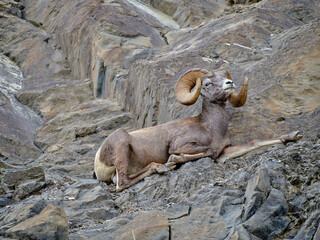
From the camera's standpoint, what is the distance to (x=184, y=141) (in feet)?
30.9

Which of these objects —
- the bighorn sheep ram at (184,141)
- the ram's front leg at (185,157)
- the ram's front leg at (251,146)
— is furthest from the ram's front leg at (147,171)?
the ram's front leg at (251,146)

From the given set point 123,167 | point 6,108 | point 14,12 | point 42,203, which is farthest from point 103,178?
point 14,12

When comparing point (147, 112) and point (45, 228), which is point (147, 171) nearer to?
point (45, 228)

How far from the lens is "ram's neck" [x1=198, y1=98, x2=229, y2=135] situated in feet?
32.1

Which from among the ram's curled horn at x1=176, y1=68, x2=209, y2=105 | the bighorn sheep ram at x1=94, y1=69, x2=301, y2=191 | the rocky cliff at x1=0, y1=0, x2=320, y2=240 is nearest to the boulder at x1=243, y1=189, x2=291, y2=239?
the rocky cliff at x1=0, y1=0, x2=320, y2=240

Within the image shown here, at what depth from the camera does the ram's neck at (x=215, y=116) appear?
9789 millimetres

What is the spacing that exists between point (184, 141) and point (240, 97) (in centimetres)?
133

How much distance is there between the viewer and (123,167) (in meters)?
9.34

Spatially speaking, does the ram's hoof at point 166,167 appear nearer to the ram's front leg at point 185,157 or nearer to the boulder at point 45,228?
the ram's front leg at point 185,157

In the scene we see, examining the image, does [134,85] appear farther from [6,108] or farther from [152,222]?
[152,222]

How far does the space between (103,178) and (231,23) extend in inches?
279

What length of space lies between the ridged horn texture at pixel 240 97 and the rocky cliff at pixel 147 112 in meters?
0.41

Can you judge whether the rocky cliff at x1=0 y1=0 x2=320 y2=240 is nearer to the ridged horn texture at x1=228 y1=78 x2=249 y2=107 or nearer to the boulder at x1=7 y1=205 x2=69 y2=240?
the boulder at x1=7 y1=205 x2=69 y2=240

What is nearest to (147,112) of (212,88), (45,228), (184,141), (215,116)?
(212,88)
